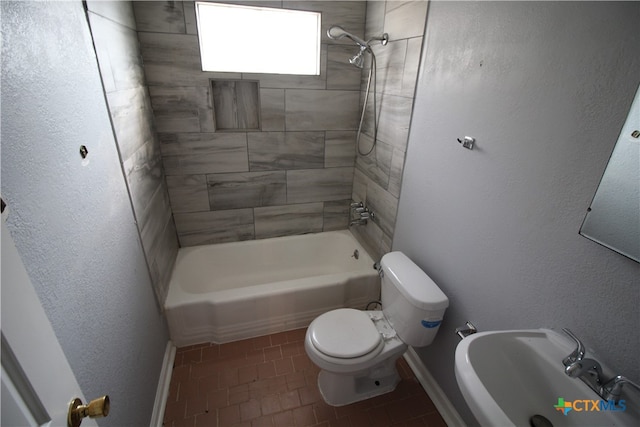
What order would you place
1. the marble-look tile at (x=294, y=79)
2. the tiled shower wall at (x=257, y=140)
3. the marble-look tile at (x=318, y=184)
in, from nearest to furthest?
the tiled shower wall at (x=257, y=140), the marble-look tile at (x=294, y=79), the marble-look tile at (x=318, y=184)

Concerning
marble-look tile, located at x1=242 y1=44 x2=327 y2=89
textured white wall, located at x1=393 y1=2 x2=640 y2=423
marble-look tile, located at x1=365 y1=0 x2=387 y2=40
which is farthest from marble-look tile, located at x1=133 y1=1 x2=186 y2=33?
textured white wall, located at x1=393 y1=2 x2=640 y2=423

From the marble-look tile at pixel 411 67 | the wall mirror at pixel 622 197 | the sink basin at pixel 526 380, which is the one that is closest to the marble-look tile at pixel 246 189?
the marble-look tile at pixel 411 67

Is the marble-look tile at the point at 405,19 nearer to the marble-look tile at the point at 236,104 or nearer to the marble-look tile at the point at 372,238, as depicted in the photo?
the marble-look tile at the point at 236,104

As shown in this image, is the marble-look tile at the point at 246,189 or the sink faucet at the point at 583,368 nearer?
the sink faucet at the point at 583,368

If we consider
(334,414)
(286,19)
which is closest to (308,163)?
(286,19)

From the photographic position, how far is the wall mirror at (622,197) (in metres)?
0.77

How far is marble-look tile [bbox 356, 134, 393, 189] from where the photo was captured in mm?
2012

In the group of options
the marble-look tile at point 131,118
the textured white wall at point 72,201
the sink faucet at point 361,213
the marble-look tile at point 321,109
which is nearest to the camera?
the textured white wall at point 72,201

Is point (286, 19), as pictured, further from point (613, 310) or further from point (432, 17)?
point (613, 310)

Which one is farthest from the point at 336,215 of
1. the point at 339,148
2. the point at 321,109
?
the point at 321,109

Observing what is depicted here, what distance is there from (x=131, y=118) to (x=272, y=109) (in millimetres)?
920

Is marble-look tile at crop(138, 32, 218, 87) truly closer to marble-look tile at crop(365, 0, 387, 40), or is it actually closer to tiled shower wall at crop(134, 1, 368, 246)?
tiled shower wall at crop(134, 1, 368, 246)

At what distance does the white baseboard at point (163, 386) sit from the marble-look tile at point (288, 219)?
1064mm

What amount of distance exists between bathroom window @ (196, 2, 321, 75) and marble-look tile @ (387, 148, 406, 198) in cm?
87
